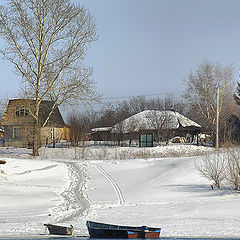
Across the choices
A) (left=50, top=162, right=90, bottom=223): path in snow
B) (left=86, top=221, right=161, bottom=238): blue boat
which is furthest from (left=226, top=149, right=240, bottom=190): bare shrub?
(left=86, top=221, right=161, bottom=238): blue boat

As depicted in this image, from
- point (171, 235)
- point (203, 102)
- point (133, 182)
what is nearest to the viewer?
point (171, 235)

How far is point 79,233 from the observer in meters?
8.83

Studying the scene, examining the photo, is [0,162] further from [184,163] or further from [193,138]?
[193,138]

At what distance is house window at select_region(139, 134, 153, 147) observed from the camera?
47.4m

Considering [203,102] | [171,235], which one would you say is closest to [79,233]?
[171,235]

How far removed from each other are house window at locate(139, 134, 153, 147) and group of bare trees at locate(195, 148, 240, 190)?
2879 centimetres

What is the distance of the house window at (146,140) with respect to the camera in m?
47.4

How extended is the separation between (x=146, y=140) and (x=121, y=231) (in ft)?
132

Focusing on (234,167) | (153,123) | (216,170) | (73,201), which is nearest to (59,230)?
(73,201)

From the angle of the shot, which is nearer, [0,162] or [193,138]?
[0,162]

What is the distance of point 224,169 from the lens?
17125 millimetres

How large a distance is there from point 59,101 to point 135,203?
2252cm

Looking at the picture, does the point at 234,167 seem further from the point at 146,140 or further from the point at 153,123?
the point at 153,123

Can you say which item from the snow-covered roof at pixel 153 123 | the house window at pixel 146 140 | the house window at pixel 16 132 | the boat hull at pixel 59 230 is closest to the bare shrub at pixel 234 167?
the boat hull at pixel 59 230
